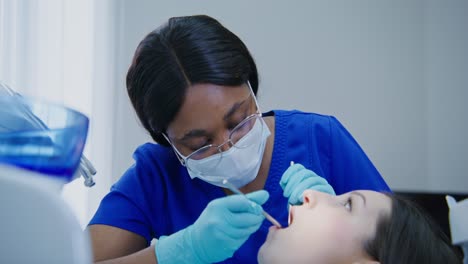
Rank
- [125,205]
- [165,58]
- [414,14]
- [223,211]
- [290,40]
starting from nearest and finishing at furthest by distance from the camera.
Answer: [223,211], [165,58], [125,205], [290,40], [414,14]

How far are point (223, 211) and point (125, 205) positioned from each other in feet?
1.20

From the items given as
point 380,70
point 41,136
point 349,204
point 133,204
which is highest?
point 41,136

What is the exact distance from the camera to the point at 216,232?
3.32ft

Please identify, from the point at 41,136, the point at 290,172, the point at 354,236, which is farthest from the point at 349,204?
the point at 41,136

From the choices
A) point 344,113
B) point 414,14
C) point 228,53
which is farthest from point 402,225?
point 414,14

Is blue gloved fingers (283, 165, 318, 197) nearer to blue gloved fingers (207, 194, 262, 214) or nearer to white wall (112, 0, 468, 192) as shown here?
blue gloved fingers (207, 194, 262, 214)

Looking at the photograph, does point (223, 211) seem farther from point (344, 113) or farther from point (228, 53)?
point (344, 113)

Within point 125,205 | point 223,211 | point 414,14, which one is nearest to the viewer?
point 223,211

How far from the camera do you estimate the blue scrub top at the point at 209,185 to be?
4.19 ft

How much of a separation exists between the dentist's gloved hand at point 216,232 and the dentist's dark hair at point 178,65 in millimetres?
284

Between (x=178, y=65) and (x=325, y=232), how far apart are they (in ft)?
1.75

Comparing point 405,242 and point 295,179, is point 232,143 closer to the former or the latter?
point 295,179

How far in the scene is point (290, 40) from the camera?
256 cm

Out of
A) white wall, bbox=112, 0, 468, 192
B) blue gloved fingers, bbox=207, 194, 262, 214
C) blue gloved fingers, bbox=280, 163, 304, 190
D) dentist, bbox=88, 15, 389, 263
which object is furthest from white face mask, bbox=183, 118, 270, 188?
white wall, bbox=112, 0, 468, 192
